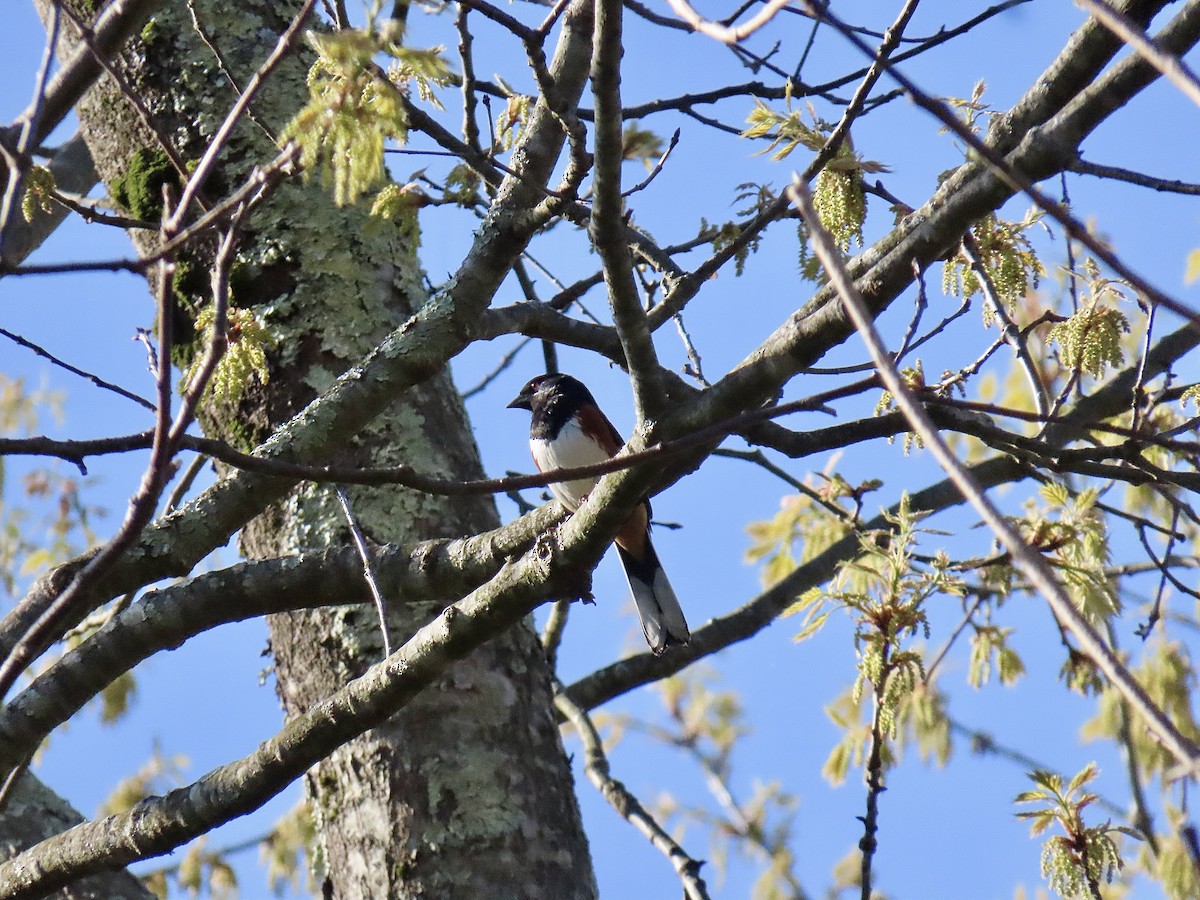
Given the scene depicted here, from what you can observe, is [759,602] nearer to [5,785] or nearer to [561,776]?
[561,776]

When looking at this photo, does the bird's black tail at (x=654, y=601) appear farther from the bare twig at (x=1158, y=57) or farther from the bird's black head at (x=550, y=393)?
A: the bare twig at (x=1158, y=57)

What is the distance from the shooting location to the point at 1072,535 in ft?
10.2

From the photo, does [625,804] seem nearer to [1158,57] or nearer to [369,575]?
[369,575]

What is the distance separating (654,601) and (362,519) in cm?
120

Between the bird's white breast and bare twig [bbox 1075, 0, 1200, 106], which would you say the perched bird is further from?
bare twig [bbox 1075, 0, 1200, 106]

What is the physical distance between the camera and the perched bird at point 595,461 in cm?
403

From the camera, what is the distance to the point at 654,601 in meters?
4.13

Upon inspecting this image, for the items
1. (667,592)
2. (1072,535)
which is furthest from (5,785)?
(1072,535)

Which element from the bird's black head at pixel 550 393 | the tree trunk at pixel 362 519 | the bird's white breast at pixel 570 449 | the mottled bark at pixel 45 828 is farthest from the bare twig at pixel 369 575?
the bird's black head at pixel 550 393

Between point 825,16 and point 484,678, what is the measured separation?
7.65 ft

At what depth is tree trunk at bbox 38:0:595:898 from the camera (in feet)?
9.70

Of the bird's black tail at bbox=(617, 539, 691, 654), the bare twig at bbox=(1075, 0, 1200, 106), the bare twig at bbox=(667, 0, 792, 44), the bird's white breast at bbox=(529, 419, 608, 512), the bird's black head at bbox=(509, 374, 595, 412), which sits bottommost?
the bare twig at bbox=(1075, 0, 1200, 106)

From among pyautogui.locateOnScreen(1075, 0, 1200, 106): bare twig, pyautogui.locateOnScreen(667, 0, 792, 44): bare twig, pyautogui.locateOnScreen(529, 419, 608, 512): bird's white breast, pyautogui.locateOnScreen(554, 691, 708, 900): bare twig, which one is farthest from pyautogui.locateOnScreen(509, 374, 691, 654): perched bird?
pyautogui.locateOnScreen(1075, 0, 1200, 106): bare twig

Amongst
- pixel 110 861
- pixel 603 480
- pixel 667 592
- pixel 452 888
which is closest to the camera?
pixel 603 480
